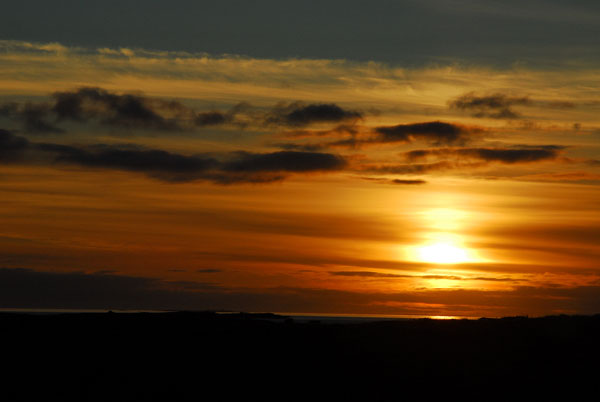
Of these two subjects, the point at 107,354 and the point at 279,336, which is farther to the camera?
the point at 279,336

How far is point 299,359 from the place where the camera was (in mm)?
33844

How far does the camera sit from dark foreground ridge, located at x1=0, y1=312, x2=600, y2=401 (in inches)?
1155

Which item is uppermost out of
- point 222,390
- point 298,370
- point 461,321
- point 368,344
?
point 461,321

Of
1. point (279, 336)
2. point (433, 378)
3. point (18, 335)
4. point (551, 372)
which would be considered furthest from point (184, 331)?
point (551, 372)

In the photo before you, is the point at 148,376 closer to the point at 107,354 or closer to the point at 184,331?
the point at 107,354

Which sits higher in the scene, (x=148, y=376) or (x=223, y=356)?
(x=223, y=356)

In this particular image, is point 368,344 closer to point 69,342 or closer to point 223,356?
point 223,356

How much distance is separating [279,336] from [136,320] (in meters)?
9.37

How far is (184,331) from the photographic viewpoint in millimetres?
38438

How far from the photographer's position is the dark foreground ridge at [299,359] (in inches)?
1155

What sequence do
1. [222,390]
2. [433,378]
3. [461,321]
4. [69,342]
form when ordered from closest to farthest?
[222,390] < [433,378] < [69,342] < [461,321]

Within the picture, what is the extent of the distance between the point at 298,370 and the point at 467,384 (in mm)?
6760

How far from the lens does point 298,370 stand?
3231 centimetres

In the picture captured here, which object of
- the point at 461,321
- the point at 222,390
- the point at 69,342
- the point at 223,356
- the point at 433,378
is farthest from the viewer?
the point at 461,321
